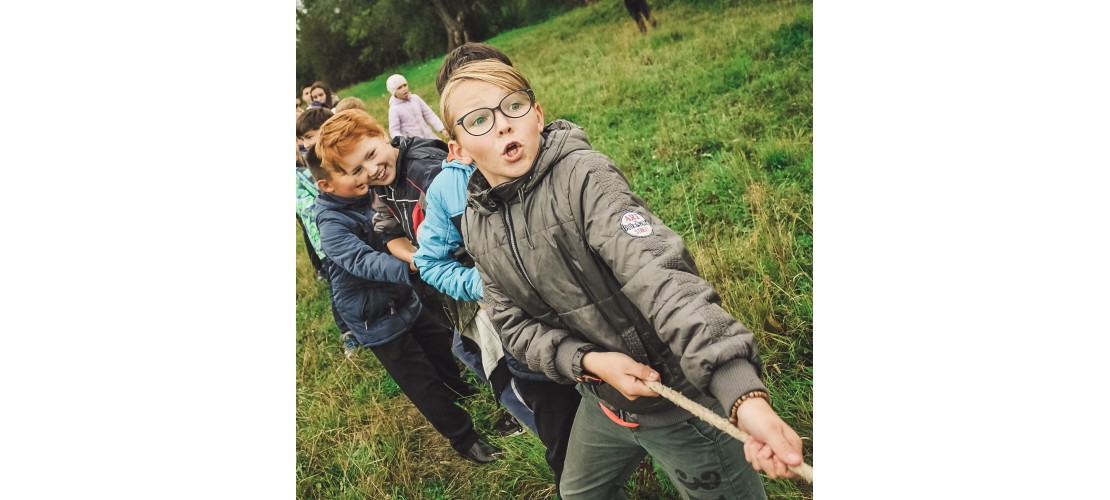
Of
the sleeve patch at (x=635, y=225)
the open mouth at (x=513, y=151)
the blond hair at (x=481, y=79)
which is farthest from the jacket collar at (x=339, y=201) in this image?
the sleeve patch at (x=635, y=225)

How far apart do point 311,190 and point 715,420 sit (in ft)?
6.16

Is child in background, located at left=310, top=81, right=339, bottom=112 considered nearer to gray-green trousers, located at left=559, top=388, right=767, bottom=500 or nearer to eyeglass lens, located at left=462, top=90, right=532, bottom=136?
eyeglass lens, located at left=462, top=90, right=532, bottom=136

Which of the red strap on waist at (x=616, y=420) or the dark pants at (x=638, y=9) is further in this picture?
the dark pants at (x=638, y=9)

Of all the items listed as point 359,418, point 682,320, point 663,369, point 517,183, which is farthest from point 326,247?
point 682,320

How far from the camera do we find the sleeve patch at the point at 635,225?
873 millimetres

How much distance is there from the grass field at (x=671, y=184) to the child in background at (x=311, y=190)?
8 centimetres

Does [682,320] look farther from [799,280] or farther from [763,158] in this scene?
[763,158]

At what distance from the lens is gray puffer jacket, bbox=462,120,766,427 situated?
2.68 feet

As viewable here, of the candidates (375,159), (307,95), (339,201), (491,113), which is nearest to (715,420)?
(491,113)

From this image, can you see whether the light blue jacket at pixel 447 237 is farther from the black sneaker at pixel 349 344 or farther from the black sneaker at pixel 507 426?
the black sneaker at pixel 349 344

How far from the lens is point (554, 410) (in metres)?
1.40

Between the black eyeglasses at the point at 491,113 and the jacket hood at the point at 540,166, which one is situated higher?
the black eyeglasses at the point at 491,113

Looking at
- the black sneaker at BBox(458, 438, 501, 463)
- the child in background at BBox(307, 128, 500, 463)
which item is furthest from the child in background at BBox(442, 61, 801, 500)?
the black sneaker at BBox(458, 438, 501, 463)
